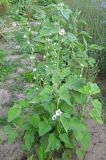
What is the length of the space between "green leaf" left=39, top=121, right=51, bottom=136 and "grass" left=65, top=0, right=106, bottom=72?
211 centimetres

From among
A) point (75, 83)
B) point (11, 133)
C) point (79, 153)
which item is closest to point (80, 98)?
point (75, 83)

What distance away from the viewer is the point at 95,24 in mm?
5234

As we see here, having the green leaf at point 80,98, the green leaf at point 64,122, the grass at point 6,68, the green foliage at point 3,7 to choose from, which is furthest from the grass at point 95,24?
the green leaf at point 64,122

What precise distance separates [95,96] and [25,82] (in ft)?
2.83

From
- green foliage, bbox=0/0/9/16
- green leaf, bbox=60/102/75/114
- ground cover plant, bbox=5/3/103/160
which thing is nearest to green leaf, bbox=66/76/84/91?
ground cover plant, bbox=5/3/103/160

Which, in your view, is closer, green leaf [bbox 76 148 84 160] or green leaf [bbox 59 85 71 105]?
green leaf [bbox 59 85 71 105]

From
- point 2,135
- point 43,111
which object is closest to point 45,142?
point 43,111

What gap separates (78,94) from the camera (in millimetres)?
2871

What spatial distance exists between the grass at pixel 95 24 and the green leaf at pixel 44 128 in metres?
2.11

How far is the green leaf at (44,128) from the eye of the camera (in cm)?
271

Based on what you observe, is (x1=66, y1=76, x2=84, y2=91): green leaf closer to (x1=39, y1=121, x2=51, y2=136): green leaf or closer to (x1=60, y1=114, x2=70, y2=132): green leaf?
(x1=60, y1=114, x2=70, y2=132): green leaf

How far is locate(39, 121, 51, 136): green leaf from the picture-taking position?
2707 mm

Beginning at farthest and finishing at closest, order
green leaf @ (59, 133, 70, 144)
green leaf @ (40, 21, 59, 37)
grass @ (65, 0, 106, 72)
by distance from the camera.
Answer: grass @ (65, 0, 106, 72)
green leaf @ (59, 133, 70, 144)
green leaf @ (40, 21, 59, 37)

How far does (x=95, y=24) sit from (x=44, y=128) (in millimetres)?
2832
